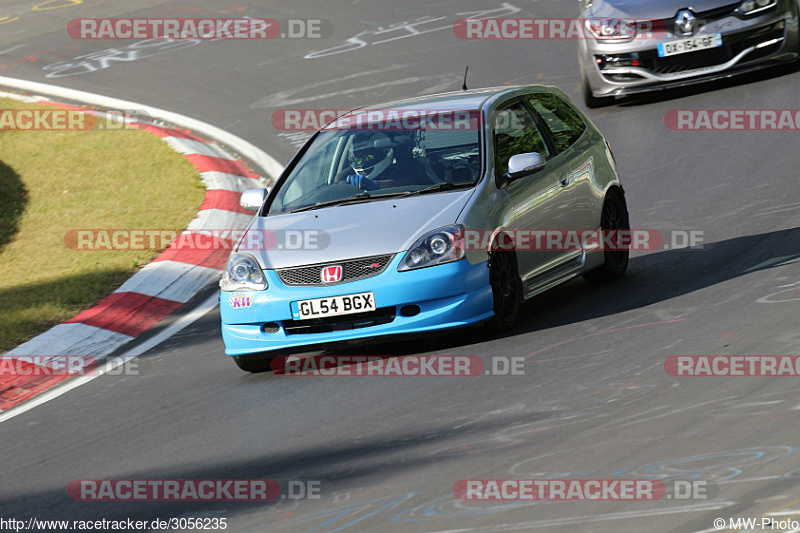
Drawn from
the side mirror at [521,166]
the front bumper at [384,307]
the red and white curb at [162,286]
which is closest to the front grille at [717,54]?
the red and white curb at [162,286]

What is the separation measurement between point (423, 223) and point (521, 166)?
2.91 feet

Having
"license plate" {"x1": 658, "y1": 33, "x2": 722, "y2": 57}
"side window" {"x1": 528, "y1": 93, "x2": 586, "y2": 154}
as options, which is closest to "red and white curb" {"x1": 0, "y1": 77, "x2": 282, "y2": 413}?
"side window" {"x1": 528, "y1": 93, "x2": 586, "y2": 154}

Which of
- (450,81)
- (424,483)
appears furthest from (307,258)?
(450,81)

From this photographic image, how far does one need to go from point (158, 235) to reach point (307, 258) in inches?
188

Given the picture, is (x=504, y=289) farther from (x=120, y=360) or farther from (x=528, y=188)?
(x=120, y=360)

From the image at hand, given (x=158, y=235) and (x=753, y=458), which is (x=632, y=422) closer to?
(x=753, y=458)

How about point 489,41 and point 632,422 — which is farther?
point 489,41

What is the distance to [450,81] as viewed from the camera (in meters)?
17.4

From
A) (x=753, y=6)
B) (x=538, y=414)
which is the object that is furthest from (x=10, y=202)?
(x=538, y=414)

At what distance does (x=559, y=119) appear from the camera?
9.23 meters

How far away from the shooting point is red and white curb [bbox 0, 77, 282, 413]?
29.5 feet

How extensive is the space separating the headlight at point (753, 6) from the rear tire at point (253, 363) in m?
8.52

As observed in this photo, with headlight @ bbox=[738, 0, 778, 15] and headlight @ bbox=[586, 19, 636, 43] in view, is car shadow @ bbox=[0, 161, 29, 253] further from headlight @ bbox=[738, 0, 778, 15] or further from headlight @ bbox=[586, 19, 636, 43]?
headlight @ bbox=[738, 0, 778, 15]

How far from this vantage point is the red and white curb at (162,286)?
29.5 ft
